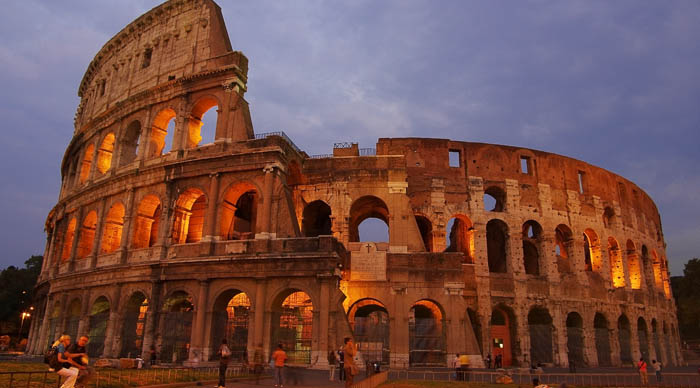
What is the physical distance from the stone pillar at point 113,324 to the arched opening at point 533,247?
1978 centimetres

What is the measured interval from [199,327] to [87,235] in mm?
10788

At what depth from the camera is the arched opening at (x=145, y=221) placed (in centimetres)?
2278

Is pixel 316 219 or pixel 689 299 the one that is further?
pixel 689 299

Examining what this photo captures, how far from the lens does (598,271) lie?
1075 inches

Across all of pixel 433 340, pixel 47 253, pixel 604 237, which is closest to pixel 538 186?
pixel 604 237

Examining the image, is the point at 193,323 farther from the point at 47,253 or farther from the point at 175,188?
the point at 47,253

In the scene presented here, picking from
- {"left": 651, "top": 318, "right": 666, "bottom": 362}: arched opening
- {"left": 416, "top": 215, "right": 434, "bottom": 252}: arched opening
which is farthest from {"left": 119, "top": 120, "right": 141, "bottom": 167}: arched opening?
{"left": 651, "top": 318, "right": 666, "bottom": 362}: arched opening

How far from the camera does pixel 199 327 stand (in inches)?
760

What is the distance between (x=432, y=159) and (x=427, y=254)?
5.77 meters

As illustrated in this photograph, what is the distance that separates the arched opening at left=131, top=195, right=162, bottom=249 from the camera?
22.8 m

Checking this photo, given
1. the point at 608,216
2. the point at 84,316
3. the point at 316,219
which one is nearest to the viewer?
the point at 84,316

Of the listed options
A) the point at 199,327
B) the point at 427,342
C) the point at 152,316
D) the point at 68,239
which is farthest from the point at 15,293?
the point at 427,342

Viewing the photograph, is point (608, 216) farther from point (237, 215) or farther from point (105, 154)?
point (105, 154)

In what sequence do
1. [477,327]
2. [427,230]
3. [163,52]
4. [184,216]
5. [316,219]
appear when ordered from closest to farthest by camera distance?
[184,216] < [477,327] < [163,52] < [427,230] < [316,219]
